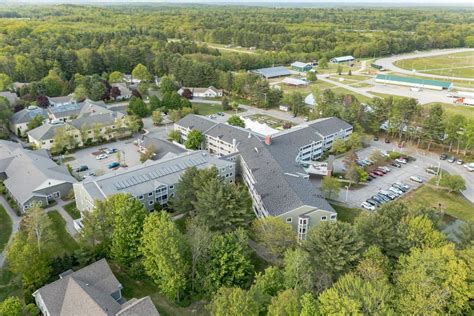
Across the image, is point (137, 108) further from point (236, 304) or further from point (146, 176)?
point (236, 304)

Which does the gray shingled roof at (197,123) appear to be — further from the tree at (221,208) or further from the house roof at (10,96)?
the house roof at (10,96)

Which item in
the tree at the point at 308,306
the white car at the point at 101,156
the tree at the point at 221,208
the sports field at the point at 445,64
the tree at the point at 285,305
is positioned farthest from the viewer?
the sports field at the point at 445,64

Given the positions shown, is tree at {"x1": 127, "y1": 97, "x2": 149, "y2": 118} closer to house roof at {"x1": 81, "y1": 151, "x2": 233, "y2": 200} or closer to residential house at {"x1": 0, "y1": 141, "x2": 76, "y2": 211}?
residential house at {"x1": 0, "y1": 141, "x2": 76, "y2": 211}

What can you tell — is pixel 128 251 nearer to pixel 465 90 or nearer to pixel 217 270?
pixel 217 270

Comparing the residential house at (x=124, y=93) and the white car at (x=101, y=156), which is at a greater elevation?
the residential house at (x=124, y=93)

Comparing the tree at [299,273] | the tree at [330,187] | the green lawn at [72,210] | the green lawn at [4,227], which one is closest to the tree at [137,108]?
the green lawn at [72,210]

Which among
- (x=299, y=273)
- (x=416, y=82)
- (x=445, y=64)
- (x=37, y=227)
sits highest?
(x=299, y=273)

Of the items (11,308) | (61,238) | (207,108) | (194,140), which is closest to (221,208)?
(61,238)

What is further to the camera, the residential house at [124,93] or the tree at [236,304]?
the residential house at [124,93]
